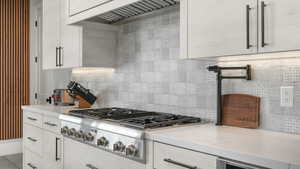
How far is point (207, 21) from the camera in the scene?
1669mm

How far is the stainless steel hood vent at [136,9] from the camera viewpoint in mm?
2309

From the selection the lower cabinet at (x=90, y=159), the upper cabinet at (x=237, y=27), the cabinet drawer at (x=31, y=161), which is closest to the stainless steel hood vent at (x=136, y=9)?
the upper cabinet at (x=237, y=27)

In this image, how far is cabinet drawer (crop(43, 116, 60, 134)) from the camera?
2757 millimetres

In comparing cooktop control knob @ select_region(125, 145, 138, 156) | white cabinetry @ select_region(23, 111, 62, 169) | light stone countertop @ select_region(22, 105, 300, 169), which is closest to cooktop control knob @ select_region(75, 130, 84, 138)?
white cabinetry @ select_region(23, 111, 62, 169)

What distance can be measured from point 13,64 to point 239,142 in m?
4.69

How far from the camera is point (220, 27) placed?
160 cm

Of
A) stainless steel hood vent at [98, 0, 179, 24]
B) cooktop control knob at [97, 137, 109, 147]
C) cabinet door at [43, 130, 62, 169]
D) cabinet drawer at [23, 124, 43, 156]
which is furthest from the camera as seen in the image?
cabinet drawer at [23, 124, 43, 156]

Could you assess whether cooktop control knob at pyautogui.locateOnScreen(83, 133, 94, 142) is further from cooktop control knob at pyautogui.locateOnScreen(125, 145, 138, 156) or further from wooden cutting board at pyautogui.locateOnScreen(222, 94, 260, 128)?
wooden cutting board at pyautogui.locateOnScreen(222, 94, 260, 128)

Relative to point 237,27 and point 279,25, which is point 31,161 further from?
point 279,25

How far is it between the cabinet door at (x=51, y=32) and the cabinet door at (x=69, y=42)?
0.13 m

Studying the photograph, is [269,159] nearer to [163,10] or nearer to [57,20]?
[163,10]

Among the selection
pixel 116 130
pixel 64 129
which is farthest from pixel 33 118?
pixel 116 130

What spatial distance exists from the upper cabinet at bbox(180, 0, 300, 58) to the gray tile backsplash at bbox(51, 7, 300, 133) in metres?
0.38

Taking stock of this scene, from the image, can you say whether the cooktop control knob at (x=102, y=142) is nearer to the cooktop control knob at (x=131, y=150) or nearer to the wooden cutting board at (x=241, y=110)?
the cooktop control knob at (x=131, y=150)
